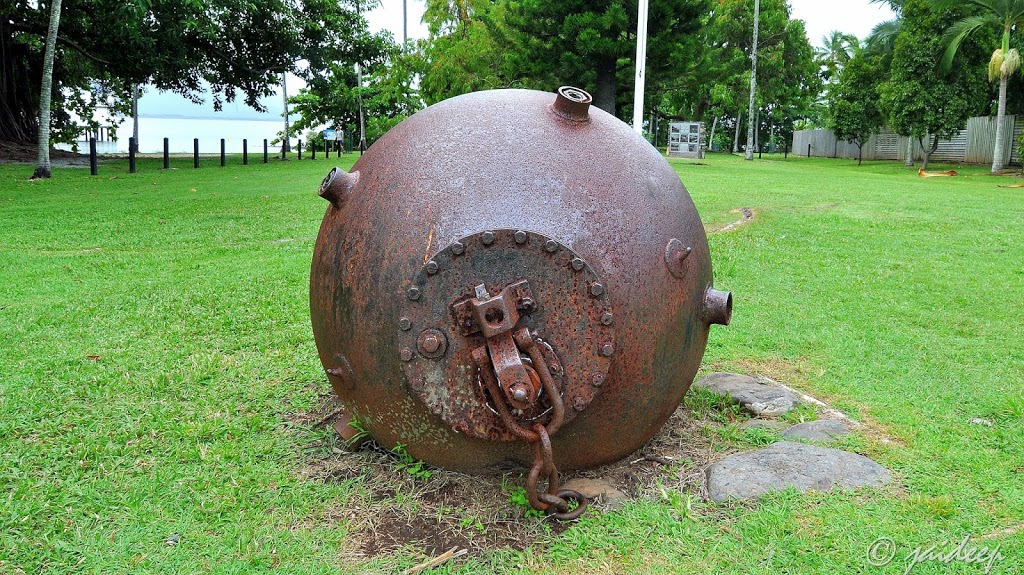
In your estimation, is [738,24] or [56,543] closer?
[56,543]

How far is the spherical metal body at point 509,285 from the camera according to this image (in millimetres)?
2600

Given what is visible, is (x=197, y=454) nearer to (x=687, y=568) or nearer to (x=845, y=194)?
(x=687, y=568)

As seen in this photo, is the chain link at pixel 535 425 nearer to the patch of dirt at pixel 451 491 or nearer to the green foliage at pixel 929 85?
the patch of dirt at pixel 451 491

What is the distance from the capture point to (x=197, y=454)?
3348 mm

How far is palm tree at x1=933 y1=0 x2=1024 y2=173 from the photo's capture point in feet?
71.7

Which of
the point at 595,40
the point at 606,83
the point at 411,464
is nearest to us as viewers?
the point at 411,464

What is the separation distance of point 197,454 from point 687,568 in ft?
6.88

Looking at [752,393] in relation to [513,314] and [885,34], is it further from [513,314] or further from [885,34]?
[885,34]

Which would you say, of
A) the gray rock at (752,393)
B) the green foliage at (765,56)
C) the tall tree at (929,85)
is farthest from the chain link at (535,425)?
the green foliage at (765,56)

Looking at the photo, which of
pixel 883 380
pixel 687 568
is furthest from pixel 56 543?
pixel 883 380

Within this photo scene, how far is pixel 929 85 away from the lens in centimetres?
2462

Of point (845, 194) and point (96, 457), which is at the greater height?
point (845, 194)

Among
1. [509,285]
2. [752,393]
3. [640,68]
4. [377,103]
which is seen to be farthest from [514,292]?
[377,103]

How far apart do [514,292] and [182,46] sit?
61.6 ft
